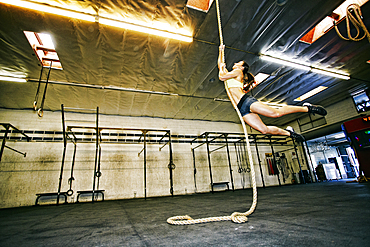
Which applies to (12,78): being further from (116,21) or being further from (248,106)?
(248,106)

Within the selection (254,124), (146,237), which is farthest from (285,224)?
(254,124)

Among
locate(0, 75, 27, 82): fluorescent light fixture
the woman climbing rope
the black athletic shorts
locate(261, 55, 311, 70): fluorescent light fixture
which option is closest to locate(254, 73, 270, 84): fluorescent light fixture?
locate(261, 55, 311, 70): fluorescent light fixture

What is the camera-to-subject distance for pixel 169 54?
401 cm

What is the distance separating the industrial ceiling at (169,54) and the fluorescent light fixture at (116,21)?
10 centimetres

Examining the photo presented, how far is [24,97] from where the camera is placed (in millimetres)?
5375

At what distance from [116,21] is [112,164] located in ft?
16.1

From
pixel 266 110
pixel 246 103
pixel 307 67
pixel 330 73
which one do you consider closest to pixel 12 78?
pixel 246 103

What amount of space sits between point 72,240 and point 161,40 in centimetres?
362

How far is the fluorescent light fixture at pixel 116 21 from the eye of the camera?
9.11 feet

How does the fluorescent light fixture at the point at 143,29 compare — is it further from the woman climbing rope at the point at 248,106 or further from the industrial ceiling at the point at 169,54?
the woman climbing rope at the point at 248,106

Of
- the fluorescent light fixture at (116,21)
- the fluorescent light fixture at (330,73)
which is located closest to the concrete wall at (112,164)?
the fluorescent light fixture at (330,73)

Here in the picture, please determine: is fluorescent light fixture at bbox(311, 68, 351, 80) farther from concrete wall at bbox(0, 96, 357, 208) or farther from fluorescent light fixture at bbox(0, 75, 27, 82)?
fluorescent light fixture at bbox(0, 75, 27, 82)

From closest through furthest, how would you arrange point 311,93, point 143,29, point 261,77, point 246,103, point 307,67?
point 246,103 < point 143,29 < point 307,67 < point 261,77 < point 311,93

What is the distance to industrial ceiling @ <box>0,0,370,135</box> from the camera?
307cm
